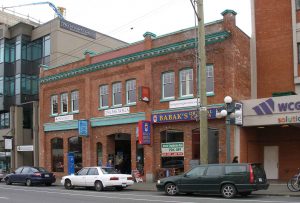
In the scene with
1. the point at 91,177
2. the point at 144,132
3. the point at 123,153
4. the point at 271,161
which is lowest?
the point at 91,177

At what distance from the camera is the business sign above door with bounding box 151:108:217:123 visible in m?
25.2

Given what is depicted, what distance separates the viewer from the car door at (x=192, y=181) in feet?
62.1

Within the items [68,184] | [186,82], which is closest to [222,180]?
[186,82]

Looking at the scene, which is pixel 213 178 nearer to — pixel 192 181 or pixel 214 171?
pixel 214 171

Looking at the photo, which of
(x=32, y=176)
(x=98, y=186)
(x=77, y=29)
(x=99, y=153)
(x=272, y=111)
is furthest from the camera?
(x=77, y=29)

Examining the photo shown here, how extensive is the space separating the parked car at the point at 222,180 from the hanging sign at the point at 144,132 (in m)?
8.06

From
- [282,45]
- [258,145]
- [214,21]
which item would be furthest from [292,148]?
[214,21]

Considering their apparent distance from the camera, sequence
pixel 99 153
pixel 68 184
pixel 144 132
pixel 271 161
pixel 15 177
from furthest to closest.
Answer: pixel 99 153 → pixel 15 177 → pixel 144 132 → pixel 271 161 → pixel 68 184

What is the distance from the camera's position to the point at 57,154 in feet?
118

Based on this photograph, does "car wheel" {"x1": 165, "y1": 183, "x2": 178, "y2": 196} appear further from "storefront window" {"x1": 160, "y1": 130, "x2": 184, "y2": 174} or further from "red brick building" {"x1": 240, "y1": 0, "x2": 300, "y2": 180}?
"storefront window" {"x1": 160, "y1": 130, "x2": 184, "y2": 174}

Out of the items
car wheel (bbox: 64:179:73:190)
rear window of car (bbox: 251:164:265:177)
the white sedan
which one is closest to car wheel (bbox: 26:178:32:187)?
car wheel (bbox: 64:179:73:190)

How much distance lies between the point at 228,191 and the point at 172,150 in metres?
9.63

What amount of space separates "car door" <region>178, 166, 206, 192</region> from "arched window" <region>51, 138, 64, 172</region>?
17921 millimetres

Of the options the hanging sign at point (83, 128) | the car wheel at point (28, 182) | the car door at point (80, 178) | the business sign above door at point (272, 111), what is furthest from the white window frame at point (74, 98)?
the business sign above door at point (272, 111)
